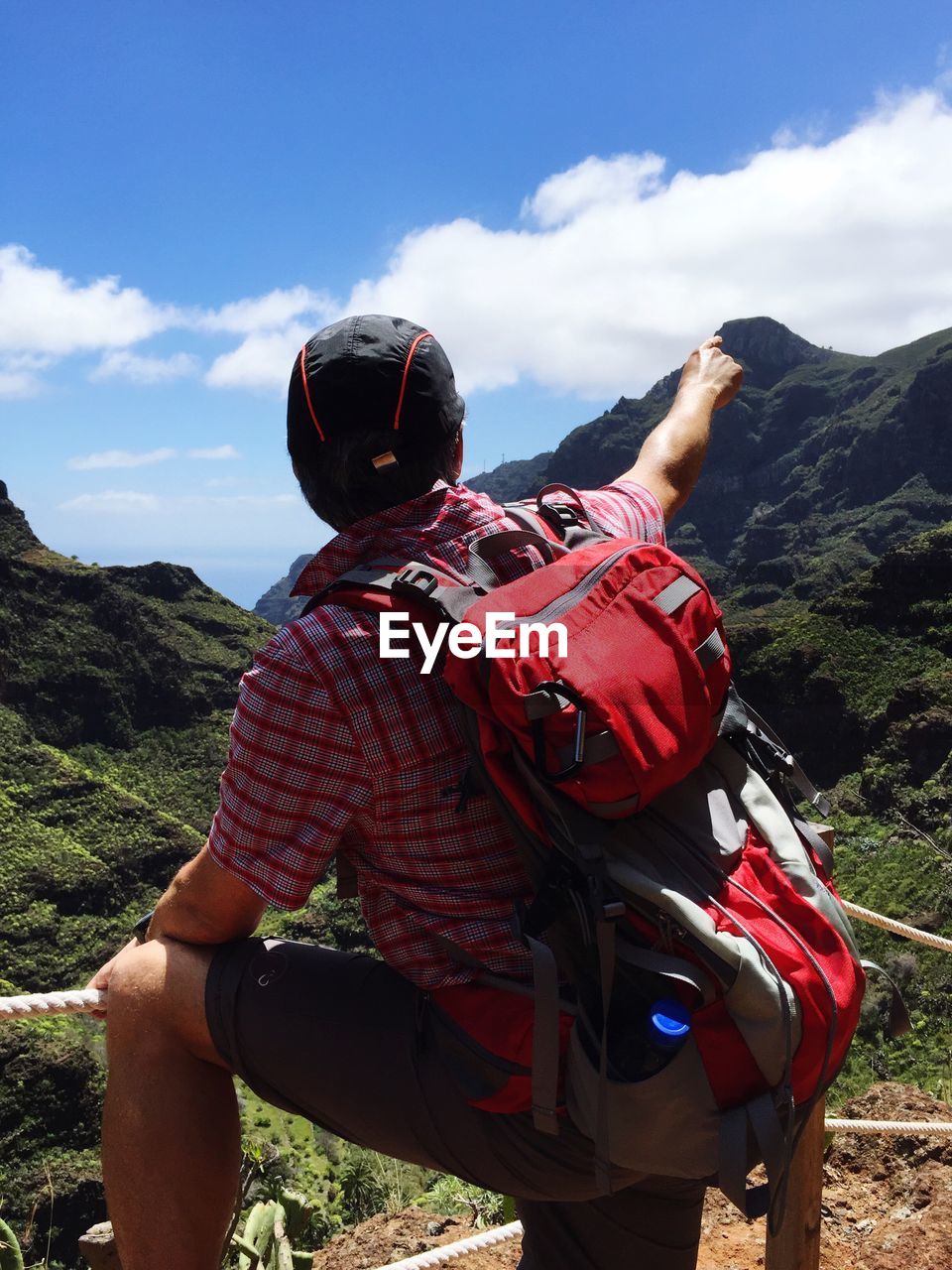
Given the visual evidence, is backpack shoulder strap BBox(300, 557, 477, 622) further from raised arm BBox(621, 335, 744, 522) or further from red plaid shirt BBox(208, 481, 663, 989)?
raised arm BBox(621, 335, 744, 522)

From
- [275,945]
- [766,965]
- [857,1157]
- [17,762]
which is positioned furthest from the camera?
[17,762]

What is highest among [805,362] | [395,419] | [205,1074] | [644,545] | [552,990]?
[805,362]

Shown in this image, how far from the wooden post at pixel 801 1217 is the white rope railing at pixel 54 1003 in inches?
46.3

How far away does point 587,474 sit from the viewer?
86.9 meters

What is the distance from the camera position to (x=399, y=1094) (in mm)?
1142

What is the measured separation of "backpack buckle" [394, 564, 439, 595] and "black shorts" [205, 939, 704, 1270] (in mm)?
442

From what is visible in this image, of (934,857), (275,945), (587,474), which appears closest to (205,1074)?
(275,945)

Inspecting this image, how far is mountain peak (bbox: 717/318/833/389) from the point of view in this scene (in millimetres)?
92875

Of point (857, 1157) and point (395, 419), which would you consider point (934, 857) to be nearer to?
point (857, 1157)

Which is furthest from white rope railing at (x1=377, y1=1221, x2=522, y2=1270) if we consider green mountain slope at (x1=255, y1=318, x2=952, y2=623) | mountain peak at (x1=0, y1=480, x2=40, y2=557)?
mountain peak at (x1=0, y1=480, x2=40, y2=557)

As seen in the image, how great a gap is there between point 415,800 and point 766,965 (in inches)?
15.0

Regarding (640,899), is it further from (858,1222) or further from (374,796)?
(858,1222)

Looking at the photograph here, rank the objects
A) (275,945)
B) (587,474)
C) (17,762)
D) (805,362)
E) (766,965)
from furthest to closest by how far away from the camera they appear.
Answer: (805,362) < (587,474) < (17,762) < (275,945) < (766,965)

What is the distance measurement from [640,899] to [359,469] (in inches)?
21.8
